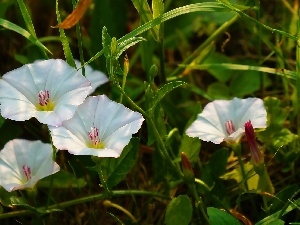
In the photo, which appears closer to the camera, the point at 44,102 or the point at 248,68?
the point at 44,102

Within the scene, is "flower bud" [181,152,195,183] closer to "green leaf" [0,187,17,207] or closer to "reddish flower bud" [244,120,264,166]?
"reddish flower bud" [244,120,264,166]

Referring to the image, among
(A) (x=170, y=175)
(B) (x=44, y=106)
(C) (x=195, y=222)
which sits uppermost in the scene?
(B) (x=44, y=106)

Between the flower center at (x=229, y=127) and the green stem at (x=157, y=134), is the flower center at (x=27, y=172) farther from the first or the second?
the flower center at (x=229, y=127)

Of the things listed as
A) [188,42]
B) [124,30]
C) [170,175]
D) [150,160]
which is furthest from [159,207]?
[188,42]

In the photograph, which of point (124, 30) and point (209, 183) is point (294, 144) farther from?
point (124, 30)

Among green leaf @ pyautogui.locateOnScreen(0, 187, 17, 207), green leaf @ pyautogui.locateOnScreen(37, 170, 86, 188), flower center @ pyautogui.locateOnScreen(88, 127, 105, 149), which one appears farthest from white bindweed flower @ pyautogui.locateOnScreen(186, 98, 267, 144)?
green leaf @ pyautogui.locateOnScreen(0, 187, 17, 207)

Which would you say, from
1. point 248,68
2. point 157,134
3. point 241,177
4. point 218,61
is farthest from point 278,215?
point 218,61

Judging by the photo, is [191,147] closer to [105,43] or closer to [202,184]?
→ [202,184]
